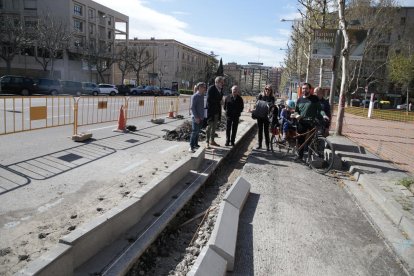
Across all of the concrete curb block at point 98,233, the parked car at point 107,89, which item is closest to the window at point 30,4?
the parked car at point 107,89

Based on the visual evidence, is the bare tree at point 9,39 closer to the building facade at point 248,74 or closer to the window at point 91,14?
the window at point 91,14

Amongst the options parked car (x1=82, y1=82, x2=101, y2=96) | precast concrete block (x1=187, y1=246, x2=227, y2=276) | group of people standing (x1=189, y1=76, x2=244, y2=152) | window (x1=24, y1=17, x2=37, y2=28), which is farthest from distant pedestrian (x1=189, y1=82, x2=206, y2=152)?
window (x1=24, y1=17, x2=37, y2=28)

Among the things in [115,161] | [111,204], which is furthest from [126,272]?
[115,161]

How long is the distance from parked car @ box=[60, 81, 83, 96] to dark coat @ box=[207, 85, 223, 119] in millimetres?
30393

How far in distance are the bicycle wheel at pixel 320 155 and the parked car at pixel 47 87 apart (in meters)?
30.5

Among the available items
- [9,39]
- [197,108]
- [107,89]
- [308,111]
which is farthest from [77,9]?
[308,111]

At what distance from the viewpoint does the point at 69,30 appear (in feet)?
187

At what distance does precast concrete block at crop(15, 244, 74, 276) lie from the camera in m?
2.58

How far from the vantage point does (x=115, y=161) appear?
7.68 m

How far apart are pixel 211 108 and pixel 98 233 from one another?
21.5 ft

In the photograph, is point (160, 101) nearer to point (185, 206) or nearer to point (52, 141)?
point (52, 141)

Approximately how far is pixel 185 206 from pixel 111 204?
1111 mm

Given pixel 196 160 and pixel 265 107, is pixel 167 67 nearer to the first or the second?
pixel 265 107

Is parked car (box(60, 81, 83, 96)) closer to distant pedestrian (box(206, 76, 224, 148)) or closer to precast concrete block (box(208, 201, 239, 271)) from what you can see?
distant pedestrian (box(206, 76, 224, 148))
